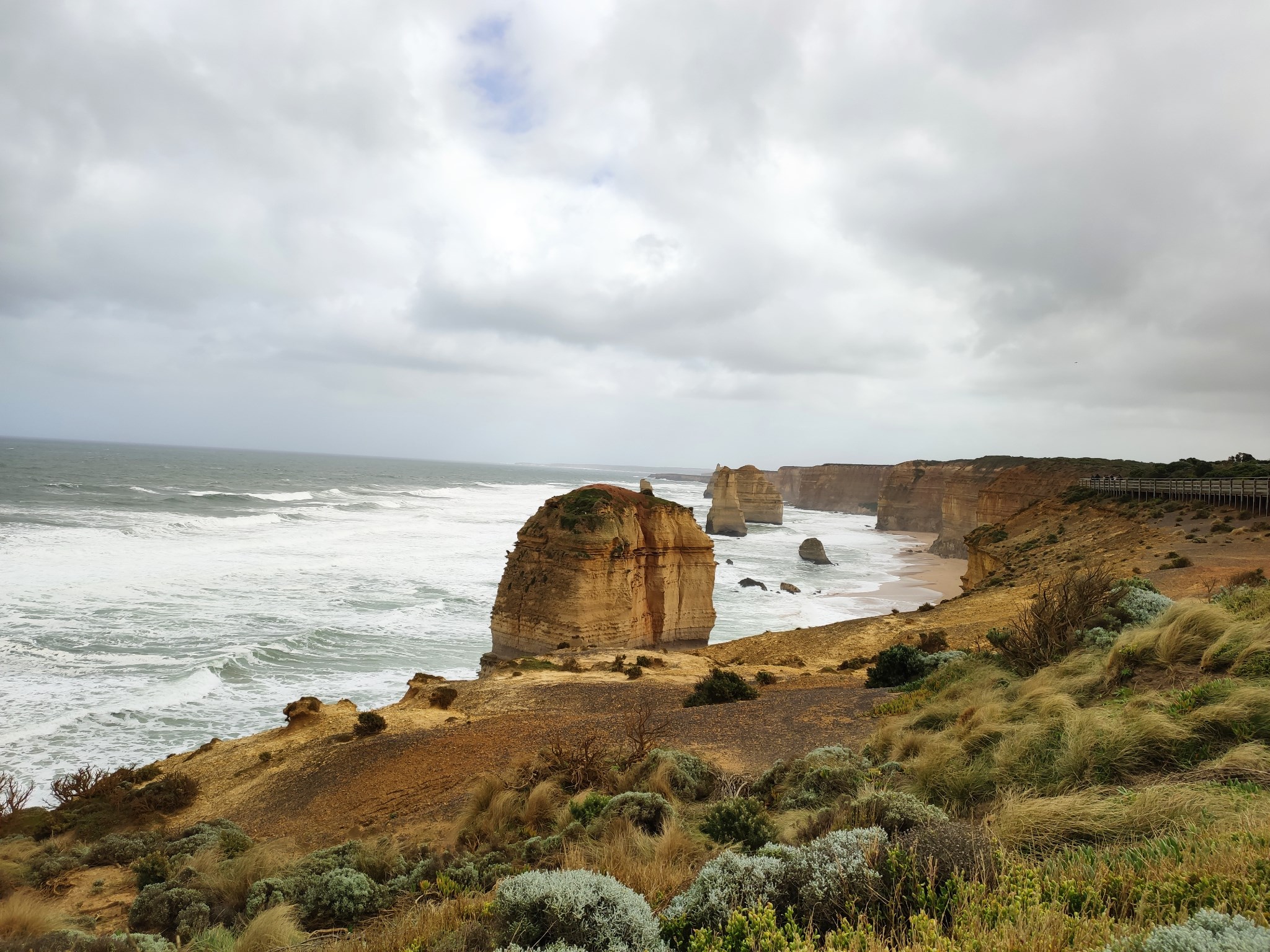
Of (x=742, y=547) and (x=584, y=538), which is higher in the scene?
(x=584, y=538)

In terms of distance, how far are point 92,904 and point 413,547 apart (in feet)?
123

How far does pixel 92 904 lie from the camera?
684 centimetres

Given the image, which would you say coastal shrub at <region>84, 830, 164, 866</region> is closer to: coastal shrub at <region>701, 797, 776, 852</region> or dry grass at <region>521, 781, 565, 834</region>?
dry grass at <region>521, 781, 565, 834</region>

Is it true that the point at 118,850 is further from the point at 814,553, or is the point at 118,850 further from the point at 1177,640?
the point at 814,553

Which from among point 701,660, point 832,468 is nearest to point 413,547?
point 701,660

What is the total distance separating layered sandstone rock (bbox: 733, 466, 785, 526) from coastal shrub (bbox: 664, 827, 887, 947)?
7604 centimetres

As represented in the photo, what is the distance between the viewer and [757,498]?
79.4 m

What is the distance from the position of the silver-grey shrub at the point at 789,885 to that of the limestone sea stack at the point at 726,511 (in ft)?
205

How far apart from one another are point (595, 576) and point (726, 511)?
4751 cm

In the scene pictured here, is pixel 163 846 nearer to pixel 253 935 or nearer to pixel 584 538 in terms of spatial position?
pixel 253 935

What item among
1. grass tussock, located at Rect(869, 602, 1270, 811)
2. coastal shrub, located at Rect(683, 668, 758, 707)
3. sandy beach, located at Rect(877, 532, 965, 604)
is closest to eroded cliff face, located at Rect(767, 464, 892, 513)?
sandy beach, located at Rect(877, 532, 965, 604)

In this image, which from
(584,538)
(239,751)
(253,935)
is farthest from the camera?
(584,538)

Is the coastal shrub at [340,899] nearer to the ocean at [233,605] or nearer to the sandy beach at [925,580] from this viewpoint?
the ocean at [233,605]

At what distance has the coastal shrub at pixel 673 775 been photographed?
6906 millimetres
